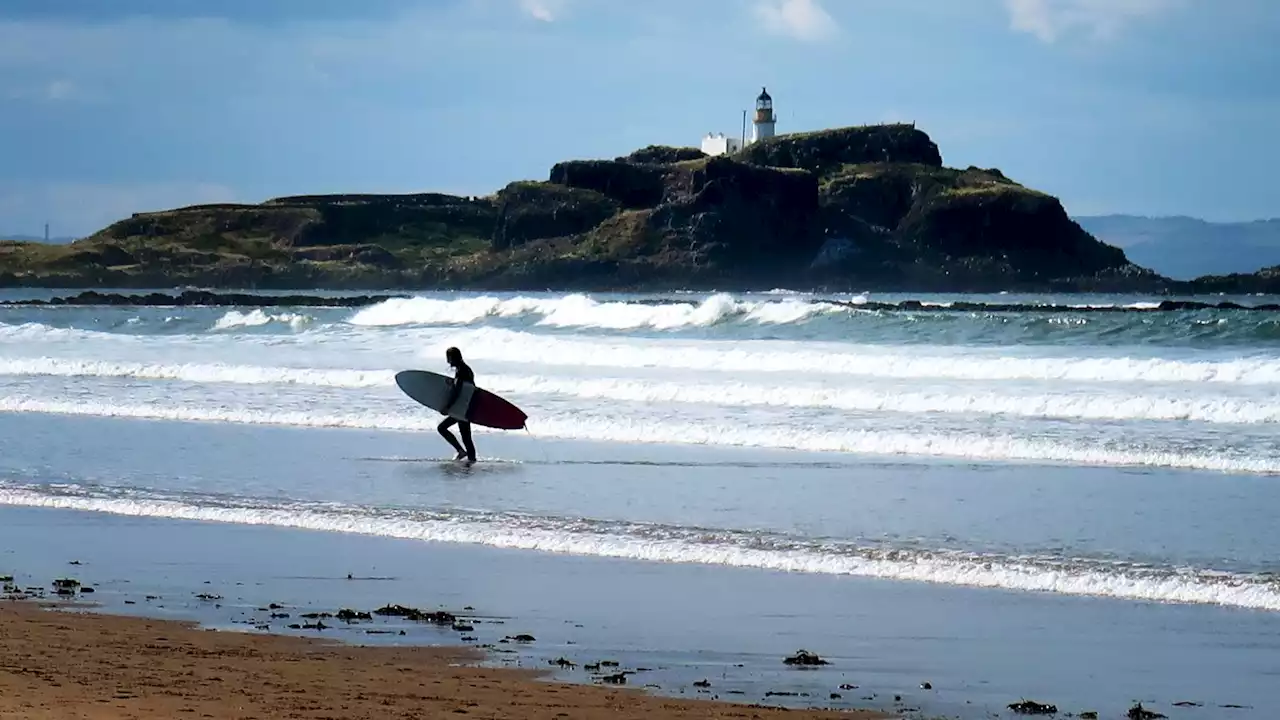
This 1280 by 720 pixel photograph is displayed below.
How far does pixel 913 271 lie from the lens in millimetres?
168000

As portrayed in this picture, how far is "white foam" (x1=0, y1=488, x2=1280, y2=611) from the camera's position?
11.9m

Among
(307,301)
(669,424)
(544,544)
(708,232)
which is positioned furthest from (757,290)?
(544,544)

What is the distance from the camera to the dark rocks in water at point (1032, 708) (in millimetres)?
8672

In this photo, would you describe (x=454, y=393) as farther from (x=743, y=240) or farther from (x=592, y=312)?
(x=743, y=240)

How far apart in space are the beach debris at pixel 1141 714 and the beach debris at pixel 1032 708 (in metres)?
0.36

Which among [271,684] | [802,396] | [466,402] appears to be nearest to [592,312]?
[802,396]

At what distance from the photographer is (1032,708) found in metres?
8.72

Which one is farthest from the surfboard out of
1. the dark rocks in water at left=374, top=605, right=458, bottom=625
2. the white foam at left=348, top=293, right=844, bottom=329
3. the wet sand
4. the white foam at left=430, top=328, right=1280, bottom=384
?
the white foam at left=348, top=293, right=844, bottom=329

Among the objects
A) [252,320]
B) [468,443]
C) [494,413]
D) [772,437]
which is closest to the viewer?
[468,443]

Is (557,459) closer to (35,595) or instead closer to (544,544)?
(544,544)

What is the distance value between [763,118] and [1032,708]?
186 meters

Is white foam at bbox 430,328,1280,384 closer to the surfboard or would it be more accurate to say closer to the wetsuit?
the surfboard

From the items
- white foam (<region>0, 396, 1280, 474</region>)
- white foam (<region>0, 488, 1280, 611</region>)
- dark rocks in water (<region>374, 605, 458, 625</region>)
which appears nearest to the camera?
dark rocks in water (<region>374, 605, 458, 625</region>)

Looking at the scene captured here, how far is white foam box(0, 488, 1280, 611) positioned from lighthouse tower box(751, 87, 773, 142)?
176101 mm
